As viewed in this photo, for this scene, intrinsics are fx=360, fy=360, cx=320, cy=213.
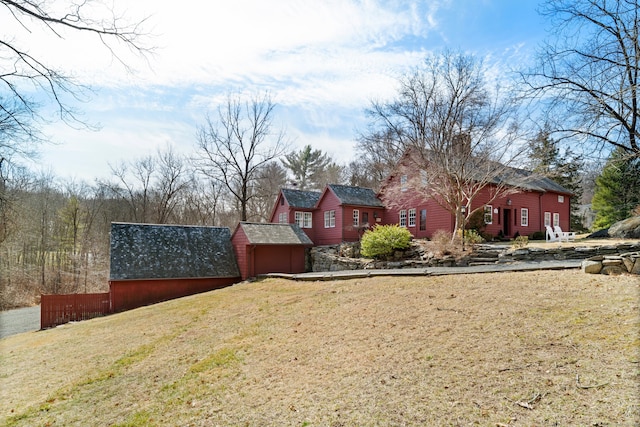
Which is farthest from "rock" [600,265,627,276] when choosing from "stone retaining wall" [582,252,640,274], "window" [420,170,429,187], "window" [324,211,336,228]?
"window" [324,211,336,228]

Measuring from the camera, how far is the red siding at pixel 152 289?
1788 cm

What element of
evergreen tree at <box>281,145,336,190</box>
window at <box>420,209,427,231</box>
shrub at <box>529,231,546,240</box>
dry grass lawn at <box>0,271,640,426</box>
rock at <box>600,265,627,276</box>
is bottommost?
dry grass lawn at <box>0,271,640,426</box>

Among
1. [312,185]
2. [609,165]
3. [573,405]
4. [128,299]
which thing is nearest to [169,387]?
[573,405]

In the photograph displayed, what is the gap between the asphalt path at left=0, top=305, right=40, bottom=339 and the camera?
1676 cm

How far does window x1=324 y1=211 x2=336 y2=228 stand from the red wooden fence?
13943mm

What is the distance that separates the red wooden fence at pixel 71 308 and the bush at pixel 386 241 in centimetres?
1317

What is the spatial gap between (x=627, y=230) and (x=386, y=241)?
1101 centimetres

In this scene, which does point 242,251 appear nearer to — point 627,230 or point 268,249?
point 268,249

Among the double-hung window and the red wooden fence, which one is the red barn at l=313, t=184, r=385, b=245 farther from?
the red wooden fence

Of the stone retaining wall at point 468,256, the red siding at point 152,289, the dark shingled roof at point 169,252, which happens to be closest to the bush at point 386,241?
the stone retaining wall at point 468,256

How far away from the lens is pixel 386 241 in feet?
58.2

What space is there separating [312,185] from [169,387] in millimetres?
37790

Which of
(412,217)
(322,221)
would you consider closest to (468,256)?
(412,217)

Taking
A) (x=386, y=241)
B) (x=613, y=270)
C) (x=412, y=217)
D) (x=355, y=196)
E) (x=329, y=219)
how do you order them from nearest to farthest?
(x=613, y=270)
(x=386, y=241)
(x=412, y=217)
(x=355, y=196)
(x=329, y=219)
